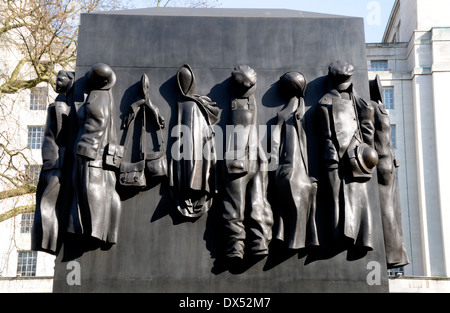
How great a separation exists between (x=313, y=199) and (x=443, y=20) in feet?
157

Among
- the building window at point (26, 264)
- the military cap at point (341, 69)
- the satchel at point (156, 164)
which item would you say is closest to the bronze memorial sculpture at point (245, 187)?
the satchel at point (156, 164)

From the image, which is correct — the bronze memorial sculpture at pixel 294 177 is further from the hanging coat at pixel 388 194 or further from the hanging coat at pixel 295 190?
the hanging coat at pixel 388 194

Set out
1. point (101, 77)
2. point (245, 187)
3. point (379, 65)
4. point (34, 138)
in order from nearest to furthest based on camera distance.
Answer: point (245, 187)
point (101, 77)
point (34, 138)
point (379, 65)

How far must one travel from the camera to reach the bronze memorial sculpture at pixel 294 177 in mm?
7621

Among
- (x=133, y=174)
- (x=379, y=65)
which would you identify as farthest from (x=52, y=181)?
(x=379, y=65)

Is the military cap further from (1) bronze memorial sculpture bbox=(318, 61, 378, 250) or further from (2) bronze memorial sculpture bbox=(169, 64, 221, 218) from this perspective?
(2) bronze memorial sculpture bbox=(169, 64, 221, 218)

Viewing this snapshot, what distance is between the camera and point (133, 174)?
25.7 ft

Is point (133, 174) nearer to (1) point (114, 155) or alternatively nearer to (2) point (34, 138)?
(1) point (114, 155)

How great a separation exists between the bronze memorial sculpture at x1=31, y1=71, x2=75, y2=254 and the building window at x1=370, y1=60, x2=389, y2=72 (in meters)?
46.4

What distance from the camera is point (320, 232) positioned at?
774cm

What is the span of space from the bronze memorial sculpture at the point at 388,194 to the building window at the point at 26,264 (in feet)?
125

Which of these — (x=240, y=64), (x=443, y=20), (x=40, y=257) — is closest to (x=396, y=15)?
(x=443, y=20)

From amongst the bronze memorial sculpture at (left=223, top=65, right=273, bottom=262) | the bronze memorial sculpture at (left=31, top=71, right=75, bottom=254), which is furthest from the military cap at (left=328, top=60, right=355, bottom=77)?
the bronze memorial sculpture at (left=31, top=71, right=75, bottom=254)

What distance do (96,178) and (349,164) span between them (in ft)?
10.9
